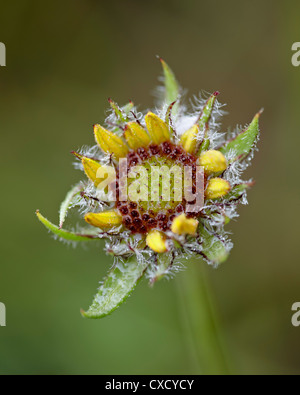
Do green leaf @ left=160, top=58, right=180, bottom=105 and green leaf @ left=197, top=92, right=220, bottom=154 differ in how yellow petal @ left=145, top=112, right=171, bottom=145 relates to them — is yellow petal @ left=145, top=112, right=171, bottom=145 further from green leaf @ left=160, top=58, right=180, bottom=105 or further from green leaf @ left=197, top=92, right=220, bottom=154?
green leaf @ left=160, top=58, right=180, bottom=105

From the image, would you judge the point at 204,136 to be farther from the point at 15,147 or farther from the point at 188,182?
the point at 15,147

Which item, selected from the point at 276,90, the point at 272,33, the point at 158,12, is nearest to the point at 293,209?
the point at 276,90

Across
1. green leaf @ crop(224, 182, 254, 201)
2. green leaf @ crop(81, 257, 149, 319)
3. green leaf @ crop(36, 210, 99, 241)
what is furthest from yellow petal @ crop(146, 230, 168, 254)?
green leaf @ crop(224, 182, 254, 201)

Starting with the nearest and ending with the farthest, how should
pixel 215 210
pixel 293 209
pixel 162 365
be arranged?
pixel 215 210 → pixel 162 365 → pixel 293 209

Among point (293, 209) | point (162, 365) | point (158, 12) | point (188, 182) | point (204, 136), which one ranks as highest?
point (158, 12)

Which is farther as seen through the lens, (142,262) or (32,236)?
(32,236)

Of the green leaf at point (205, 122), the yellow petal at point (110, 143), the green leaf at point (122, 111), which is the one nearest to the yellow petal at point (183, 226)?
the green leaf at point (205, 122)

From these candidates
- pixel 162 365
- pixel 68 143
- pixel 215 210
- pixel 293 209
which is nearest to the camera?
pixel 215 210

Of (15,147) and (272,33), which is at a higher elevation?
(272,33)
